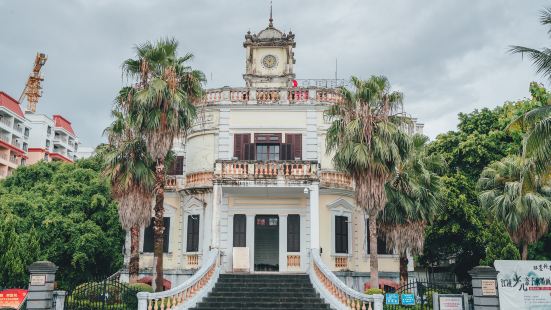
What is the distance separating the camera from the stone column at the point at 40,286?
15.2m

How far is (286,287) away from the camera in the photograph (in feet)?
58.7

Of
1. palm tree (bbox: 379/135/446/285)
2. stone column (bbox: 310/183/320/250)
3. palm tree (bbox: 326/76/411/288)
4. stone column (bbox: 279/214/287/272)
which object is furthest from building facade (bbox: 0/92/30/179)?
palm tree (bbox: 379/135/446/285)

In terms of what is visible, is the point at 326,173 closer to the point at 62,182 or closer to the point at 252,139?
the point at 252,139

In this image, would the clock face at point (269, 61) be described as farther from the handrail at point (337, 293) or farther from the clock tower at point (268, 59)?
the handrail at point (337, 293)

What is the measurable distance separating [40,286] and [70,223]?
26.0 ft

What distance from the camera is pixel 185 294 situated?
15562 millimetres

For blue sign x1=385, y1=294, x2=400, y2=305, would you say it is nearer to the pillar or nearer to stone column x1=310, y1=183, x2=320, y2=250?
stone column x1=310, y1=183, x2=320, y2=250

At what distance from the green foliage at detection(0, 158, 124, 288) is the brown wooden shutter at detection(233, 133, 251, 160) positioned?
6.27 m

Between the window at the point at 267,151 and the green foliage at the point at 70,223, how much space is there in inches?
288

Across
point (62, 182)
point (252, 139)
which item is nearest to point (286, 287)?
point (252, 139)

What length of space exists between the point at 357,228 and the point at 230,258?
6310 millimetres

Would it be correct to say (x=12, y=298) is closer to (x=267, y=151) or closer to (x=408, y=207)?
(x=267, y=151)

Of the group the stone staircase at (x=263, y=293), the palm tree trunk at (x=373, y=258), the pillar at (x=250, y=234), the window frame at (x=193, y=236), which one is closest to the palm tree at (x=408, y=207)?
the palm tree trunk at (x=373, y=258)

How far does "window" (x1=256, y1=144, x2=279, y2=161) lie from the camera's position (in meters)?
23.7
